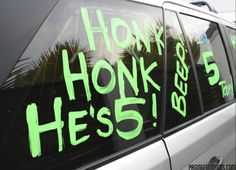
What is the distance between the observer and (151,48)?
5.66 ft

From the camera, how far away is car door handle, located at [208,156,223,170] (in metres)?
2.16

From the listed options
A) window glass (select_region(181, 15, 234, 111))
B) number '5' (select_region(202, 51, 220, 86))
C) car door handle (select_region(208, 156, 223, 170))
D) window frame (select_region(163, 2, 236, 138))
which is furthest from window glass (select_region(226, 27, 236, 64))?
car door handle (select_region(208, 156, 223, 170))

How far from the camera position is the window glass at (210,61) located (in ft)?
7.41

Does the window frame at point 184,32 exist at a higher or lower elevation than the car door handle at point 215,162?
higher

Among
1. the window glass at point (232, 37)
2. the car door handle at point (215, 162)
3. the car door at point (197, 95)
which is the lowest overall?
the car door handle at point (215, 162)

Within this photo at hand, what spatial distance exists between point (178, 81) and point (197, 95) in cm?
29

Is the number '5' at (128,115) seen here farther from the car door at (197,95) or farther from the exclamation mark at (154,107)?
the car door at (197,95)

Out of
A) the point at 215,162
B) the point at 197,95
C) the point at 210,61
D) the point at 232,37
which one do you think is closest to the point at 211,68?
the point at 210,61

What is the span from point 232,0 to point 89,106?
16.4m

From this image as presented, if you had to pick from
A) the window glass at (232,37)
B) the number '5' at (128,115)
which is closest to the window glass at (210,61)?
the window glass at (232,37)

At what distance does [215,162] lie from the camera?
225cm

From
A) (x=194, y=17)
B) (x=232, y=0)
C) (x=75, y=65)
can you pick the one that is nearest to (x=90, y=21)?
(x=75, y=65)

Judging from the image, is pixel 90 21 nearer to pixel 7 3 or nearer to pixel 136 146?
pixel 7 3

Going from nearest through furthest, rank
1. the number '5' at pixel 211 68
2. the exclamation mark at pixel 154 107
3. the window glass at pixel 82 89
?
the window glass at pixel 82 89, the exclamation mark at pixel 154 107, the number '5' at pixel 211 68
